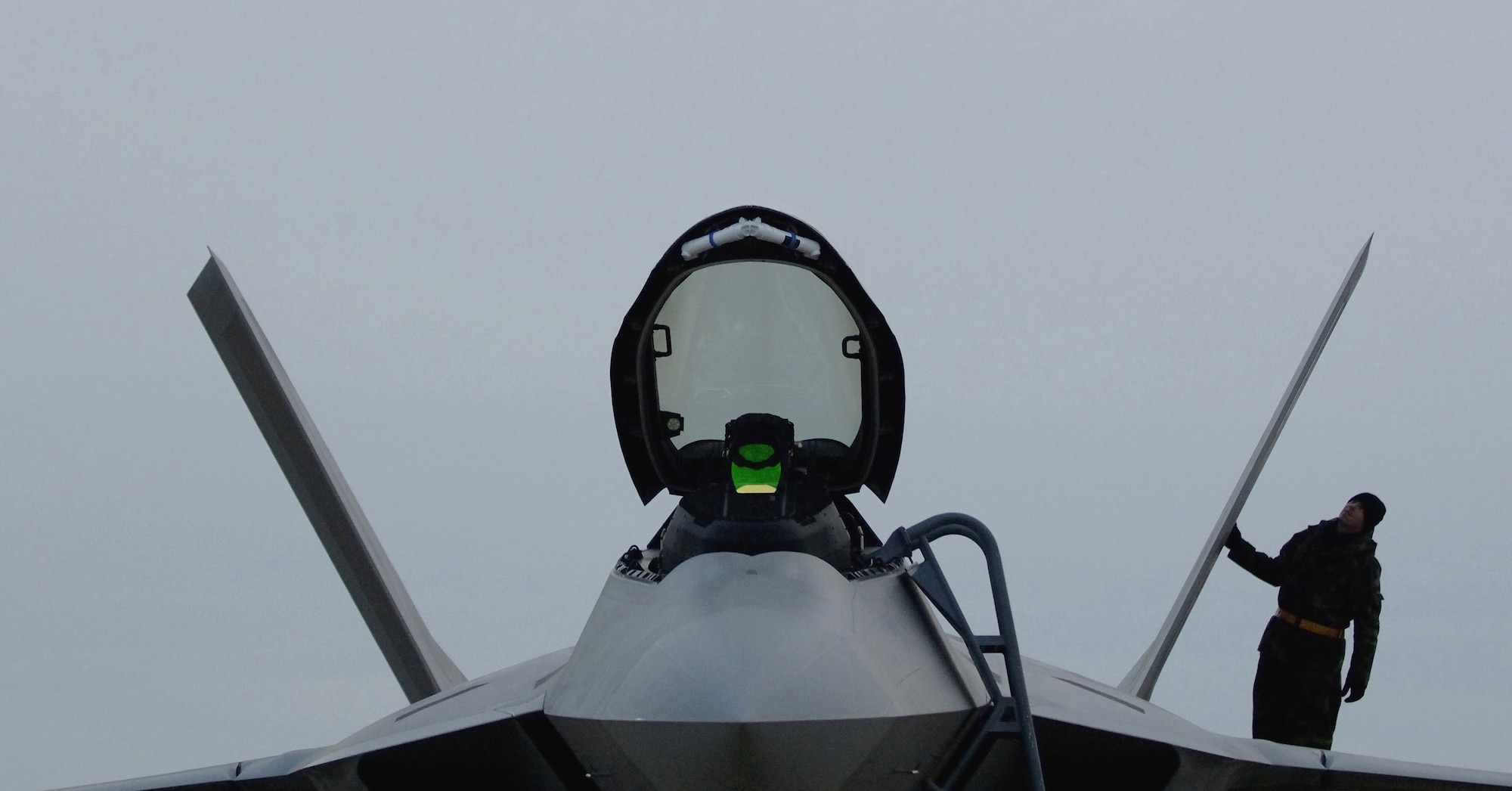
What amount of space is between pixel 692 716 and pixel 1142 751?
194 centimetres

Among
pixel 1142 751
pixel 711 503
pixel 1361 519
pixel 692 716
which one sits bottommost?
pixel 1361 519

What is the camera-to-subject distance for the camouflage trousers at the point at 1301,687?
9000 mm

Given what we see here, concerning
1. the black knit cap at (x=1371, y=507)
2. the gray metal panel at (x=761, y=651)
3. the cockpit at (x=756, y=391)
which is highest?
the cockpit at (x=756, y=391)

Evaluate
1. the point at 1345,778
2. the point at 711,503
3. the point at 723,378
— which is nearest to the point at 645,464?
the point at 723,378

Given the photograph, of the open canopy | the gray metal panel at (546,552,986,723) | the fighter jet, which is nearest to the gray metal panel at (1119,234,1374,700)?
the fighter jet

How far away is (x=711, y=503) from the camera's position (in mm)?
5496

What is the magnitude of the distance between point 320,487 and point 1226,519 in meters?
5.23

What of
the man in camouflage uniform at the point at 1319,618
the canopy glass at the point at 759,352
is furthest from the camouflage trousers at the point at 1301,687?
the canopy glass at the point at 759,352

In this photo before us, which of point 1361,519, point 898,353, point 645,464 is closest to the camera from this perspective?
point 898,353

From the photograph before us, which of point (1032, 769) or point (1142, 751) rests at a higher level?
→ point (1032, 769)

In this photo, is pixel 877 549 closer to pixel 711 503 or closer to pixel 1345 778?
pixel 711 503

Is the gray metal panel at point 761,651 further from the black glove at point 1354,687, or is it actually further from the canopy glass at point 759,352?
the black glove at point 1354,687

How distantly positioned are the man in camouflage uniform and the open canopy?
158 inches

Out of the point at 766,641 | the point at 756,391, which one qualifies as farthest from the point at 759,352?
the point at 766,641
